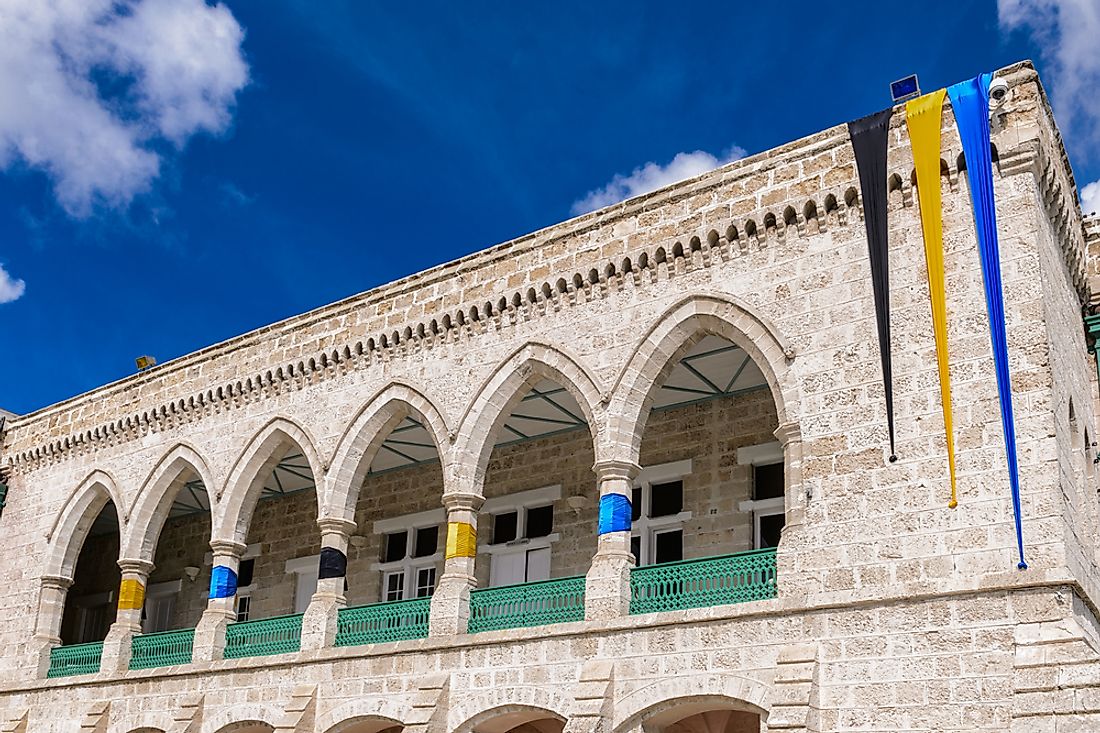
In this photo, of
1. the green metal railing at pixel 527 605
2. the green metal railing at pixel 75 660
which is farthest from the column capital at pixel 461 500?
the green metal railing at pixel 75 660

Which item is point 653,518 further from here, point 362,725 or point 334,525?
point 362,725

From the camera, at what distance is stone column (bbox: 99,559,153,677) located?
19.9 metres

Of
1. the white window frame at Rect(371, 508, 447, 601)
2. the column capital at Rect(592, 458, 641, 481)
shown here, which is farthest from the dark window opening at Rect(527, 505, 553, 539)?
the column capital at Rect(592, 458, 641, 481)

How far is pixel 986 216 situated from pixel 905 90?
6.29 ft

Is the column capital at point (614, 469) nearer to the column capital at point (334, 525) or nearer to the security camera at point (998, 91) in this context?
the column capital at point (334, 525)

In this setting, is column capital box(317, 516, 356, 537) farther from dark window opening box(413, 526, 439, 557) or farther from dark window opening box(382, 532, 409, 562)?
dark window opening box(382, 532, 409, 562)

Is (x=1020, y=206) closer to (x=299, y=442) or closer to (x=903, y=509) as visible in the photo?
(x=903, y=509)

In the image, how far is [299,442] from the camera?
18.9 meters

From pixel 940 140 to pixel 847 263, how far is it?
1.62 m

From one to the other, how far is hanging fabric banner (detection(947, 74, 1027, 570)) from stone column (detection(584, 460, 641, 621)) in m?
4.55

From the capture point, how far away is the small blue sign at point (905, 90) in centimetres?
1400

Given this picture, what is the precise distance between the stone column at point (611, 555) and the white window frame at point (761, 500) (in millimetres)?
2602

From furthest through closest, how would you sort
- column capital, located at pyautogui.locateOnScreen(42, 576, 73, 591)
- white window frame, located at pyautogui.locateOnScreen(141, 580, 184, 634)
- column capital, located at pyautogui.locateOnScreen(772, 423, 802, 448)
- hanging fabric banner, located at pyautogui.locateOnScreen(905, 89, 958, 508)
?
white window frame, located at pyautogui.locateOnScreen(141, 580, 184, 634) → column capital, located at pyautogui.locateOnScreen(42, 576, 73, 591) → column capital, located at pyautogui.locateOnScreen(772, 423, 802, 448) → hanging fabric banner, located at pyautogui.locateOnScreen(905, 89, 958, 508)

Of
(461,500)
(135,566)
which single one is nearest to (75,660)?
(135,566)
